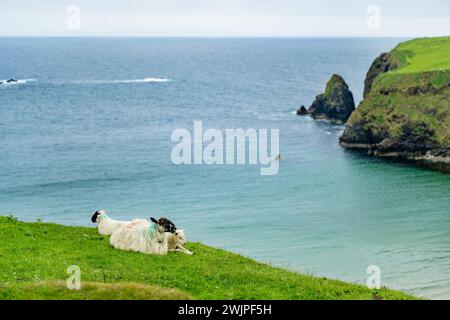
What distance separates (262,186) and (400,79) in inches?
1563

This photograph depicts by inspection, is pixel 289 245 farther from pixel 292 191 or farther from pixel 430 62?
pixel 430 62

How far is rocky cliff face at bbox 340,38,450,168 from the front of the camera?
104375 mm

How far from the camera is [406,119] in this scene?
108 meters

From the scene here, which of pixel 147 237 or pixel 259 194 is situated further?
pixel 259 194

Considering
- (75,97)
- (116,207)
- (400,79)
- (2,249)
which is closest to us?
(2,249)

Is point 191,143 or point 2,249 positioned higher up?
point 2,249

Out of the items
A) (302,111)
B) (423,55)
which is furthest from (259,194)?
(302,111)

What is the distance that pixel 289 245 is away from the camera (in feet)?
220

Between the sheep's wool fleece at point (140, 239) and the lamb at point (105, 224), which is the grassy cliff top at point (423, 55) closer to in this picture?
the lamb at point (105, 224)

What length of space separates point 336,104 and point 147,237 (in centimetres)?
11386

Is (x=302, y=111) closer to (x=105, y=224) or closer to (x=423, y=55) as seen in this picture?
(x=423, y=55)

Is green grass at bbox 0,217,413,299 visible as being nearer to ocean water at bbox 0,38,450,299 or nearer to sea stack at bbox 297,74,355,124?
ocean water at bbox 0,38,450,299

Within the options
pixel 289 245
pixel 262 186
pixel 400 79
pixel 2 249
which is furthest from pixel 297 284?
pixel 400 79

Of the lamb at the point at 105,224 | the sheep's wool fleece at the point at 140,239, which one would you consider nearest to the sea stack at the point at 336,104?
the lamb at the point at 105,224
